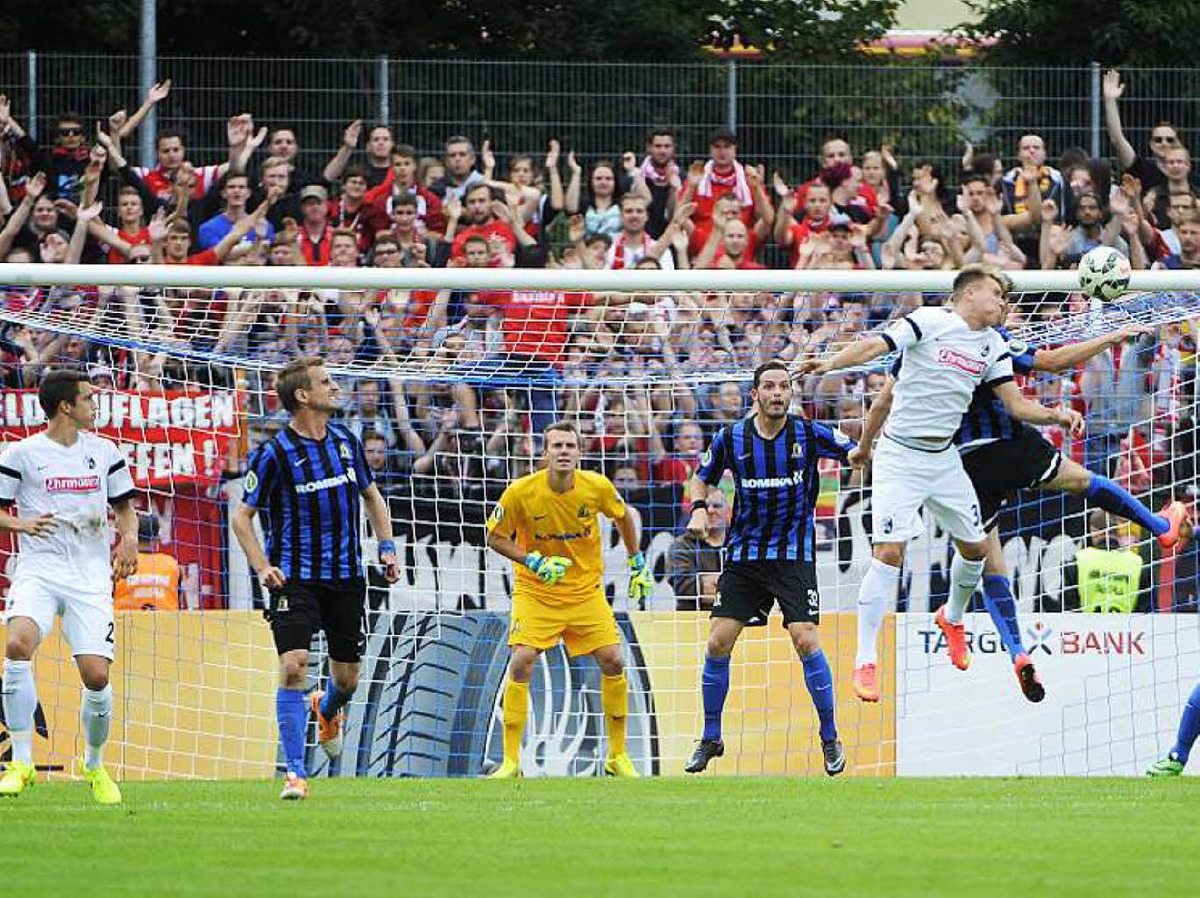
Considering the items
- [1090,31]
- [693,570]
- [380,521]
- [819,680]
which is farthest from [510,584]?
[1090,31]

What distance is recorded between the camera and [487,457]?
17156mm

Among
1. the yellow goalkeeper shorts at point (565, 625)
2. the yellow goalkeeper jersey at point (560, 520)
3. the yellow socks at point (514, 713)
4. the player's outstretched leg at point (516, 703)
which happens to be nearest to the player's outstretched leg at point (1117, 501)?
the yellow goalkeeper jersey at point (560, 520)

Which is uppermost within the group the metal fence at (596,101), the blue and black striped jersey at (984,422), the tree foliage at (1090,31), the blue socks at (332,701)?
the tree foliage at (1090,31)

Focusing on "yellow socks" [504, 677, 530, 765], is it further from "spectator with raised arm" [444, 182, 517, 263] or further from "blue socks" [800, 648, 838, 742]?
"spectator with raised arm" [444, 182, 517, 263]

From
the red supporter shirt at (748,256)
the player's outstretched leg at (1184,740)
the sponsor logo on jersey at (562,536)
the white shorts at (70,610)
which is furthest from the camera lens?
the red supporter shirt at (748,256)

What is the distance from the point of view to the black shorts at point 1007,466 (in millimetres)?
13375

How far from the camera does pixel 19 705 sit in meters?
12.7

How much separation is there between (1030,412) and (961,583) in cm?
129

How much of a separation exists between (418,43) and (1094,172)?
308 inches

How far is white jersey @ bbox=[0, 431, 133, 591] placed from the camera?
12.7 metres

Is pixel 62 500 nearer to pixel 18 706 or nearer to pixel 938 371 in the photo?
pixel 18 706

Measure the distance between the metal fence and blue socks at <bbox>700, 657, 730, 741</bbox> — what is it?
688 centimetres

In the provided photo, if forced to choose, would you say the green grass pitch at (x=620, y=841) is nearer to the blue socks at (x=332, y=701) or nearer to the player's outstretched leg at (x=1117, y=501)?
the blue socks at (x=332, y=701)

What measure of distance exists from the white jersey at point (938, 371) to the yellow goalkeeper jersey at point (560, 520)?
270 centimetres
